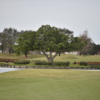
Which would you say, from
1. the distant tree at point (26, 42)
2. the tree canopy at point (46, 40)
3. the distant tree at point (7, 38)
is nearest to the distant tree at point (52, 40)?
the tree canopy at point (46, 40)

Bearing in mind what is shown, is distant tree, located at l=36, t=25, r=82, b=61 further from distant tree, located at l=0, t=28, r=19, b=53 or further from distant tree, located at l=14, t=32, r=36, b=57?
distant tree, located at l=0, t=28, r=19, b=53

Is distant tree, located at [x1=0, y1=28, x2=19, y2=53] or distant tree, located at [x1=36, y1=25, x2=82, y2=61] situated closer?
distant tree, located at [x1=36, y1=25, x2=82, y2=61]

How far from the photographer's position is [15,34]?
8412 centimetres

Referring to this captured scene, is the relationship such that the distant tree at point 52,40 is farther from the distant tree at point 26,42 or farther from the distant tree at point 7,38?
the distant tree at point 7,38

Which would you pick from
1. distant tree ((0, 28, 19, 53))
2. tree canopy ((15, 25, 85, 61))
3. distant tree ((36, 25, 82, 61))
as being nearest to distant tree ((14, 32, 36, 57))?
tree canopy ((15, 25, 85, 61))

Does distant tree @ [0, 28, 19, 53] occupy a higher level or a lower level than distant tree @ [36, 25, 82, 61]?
higher

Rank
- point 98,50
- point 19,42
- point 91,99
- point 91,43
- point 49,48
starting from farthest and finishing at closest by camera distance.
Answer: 1. point 98,50
2. point 91,43
3. point 19,42
4. point 49,48
5. point 91,99

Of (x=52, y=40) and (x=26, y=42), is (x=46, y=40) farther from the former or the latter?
(x=26, y=42)

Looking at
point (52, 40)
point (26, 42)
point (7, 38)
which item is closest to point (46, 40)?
point (52, 40)

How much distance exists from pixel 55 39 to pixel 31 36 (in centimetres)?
577

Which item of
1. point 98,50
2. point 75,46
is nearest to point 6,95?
point 75,46

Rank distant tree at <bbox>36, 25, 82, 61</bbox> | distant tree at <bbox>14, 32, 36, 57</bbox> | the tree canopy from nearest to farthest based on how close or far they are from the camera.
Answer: distant tree at <bbox>36, 25, 82, 61</bbox> → the tree canopy → distant tree at <bbox>14, 32, 36, 57</bbox>

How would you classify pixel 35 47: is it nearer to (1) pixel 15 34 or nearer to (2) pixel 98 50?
(1) pixel 15 34

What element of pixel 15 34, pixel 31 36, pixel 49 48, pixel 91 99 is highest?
pixel 15 34
